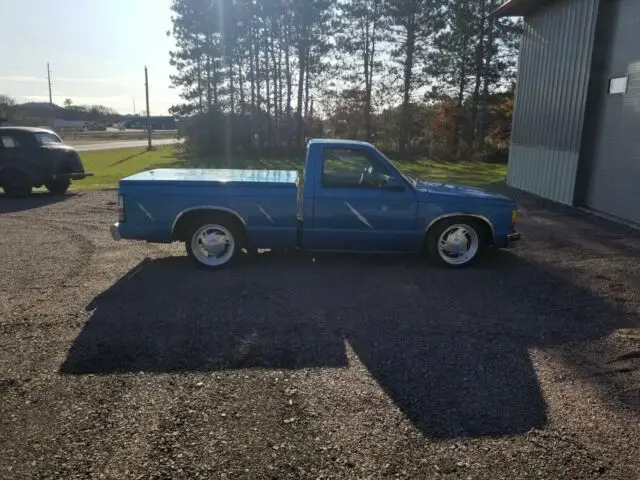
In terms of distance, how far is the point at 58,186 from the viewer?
1476 centimetres

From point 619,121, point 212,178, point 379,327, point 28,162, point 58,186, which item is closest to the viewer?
point 379,327

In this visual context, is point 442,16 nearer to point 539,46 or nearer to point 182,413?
point 539,46

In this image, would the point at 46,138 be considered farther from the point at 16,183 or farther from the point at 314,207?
the point at 314,207

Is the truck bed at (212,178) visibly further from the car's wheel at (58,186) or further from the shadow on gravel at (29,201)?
the car's wheel at (58,186)

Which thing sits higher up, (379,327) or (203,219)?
(203,219)

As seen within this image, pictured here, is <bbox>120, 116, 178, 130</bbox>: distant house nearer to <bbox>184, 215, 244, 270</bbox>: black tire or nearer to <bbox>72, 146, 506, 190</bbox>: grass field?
<bbox>72, 146, 506, 190</bbox>: grass field

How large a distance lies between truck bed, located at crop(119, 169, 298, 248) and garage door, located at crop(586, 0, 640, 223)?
309 inches

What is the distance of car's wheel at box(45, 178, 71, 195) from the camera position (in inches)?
568

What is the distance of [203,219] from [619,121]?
9380mm

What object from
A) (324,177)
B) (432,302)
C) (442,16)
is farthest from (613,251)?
(442,16)

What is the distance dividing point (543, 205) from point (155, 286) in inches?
420

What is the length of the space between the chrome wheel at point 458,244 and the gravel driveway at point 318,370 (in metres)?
0.26

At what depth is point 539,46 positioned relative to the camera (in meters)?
14.2

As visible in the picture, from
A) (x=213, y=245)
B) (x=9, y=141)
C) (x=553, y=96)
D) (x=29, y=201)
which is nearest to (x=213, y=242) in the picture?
(x=213, y=245)
